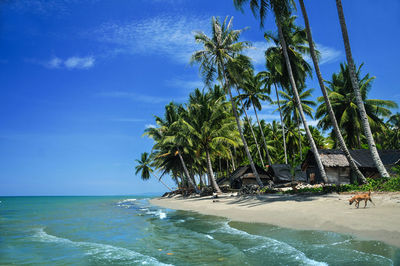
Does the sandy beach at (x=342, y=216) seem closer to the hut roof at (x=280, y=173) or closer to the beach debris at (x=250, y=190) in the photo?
the beach debris at (x=250, y=190)

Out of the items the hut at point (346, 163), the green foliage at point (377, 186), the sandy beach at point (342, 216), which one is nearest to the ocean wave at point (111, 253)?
the sandy beach at point (342, 216)

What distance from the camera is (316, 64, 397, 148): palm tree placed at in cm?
2691

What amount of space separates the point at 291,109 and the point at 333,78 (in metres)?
6.23

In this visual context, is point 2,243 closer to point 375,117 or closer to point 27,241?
point 27,241

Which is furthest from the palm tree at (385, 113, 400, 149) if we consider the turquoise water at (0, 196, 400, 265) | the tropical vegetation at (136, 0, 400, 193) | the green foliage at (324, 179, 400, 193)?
the turquoise water at (0, 196, 400, 265)

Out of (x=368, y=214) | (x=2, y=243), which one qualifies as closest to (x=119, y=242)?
(x=2, y=243)

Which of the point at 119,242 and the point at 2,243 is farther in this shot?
the point at 2,243

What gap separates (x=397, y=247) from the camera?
5.07 metres

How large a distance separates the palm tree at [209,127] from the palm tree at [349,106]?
11555 mm

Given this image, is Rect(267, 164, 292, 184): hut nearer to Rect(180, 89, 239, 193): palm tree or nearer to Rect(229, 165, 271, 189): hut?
Rect(229, 165, 271, 189): hut

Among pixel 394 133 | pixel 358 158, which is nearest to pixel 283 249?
pixel 358 158

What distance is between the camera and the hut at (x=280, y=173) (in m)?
29.8

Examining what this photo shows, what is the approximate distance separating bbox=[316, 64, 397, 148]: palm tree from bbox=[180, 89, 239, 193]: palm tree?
11555 millimetres

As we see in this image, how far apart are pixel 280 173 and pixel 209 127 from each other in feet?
38.1
